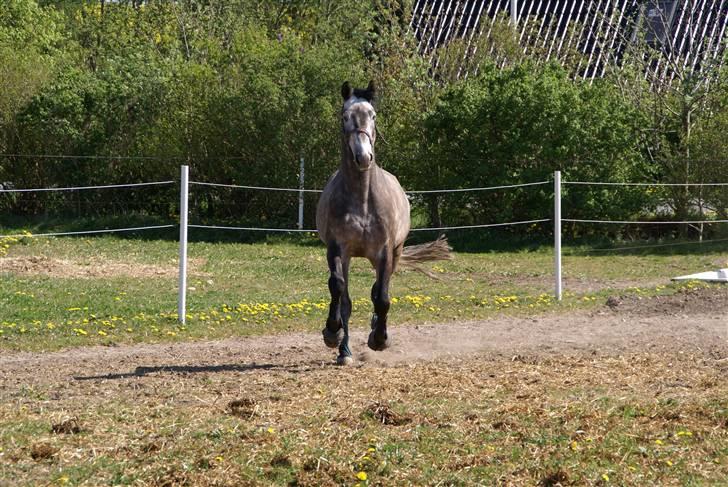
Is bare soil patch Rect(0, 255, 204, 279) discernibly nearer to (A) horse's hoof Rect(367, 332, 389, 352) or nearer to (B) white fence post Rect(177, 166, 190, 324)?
(B) white fence post Rect(177, 166, 190, 324)

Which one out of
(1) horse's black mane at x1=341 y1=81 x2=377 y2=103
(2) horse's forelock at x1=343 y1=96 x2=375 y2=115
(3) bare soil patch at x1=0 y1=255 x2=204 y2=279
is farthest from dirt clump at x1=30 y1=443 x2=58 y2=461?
(3) bare soil patch at x1=0 y1=255 x2=204 y2=279

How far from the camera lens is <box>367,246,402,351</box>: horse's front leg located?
876 centimetres

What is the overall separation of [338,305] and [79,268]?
27.7 feet

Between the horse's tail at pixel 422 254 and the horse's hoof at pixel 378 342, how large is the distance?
1.77 meters

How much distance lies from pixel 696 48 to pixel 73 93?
14.3 m

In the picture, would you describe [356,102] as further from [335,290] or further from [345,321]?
[345,321]

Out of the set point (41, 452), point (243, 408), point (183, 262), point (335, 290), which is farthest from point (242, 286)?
point (41, 452)

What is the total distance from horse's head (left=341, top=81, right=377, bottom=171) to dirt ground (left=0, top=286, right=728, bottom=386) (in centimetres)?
198

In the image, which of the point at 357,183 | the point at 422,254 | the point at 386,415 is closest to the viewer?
the point at 386,415

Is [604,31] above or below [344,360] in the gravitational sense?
above

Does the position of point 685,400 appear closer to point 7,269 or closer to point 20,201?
point 7,269

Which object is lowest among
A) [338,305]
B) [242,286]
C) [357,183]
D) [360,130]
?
[242,286]

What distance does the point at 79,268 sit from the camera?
631 inches

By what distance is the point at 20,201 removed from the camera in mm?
23594
